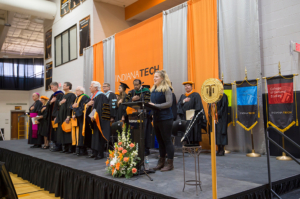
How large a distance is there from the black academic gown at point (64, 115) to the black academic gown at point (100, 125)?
98 cm

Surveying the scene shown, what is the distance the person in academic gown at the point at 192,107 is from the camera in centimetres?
495

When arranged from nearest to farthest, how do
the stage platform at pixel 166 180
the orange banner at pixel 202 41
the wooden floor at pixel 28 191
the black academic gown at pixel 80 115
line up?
the stage platform at pixel 166 180 < the wooden floor at pixel 28 191 < the black academic gown at pixel 80 115 < the orange banner at pixel 202 41

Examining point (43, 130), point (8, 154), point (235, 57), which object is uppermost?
point (235, 57)

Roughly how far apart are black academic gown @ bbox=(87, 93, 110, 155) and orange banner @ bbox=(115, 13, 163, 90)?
2.44 meters

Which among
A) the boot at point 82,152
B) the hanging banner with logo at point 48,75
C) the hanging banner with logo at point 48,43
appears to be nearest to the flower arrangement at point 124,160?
the boot at point 82,152

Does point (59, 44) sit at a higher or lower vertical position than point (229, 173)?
higher

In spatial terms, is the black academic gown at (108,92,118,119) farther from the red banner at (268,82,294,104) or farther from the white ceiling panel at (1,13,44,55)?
the white ceiling panel at (1,13,44,55)

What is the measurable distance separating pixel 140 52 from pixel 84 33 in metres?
3.57

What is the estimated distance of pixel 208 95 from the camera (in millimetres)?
2051

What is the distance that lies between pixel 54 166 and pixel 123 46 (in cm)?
489

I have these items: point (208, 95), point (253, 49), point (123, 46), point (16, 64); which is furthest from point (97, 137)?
point (16, 64)

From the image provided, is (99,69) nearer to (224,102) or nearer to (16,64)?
(224,102)

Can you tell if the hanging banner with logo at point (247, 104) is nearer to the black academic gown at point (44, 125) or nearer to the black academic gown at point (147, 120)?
the black academic gown at point (147, 120)

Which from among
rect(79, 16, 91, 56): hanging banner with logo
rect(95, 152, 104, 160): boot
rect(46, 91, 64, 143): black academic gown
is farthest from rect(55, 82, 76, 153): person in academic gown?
rect(79, 16, 91, 56): hanging banner with logo
